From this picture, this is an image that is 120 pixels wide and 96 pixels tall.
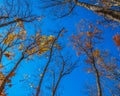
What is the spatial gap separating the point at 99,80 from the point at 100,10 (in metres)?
10.4

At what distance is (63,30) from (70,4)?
297 inches

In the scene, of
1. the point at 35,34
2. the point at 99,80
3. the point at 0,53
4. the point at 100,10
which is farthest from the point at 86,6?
the point at 99,80

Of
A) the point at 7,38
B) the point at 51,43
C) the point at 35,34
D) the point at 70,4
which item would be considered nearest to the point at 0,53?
the point at 7,38

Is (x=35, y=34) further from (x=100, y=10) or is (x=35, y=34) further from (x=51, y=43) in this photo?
(x=100, y=10)

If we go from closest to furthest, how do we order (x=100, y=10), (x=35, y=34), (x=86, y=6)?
(x=100, y=10) < (x=86, y=6) < (x=35, y=34)

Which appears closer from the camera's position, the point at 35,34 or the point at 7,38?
the point at 7,38

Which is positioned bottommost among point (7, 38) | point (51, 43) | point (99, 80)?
point (99, 80)

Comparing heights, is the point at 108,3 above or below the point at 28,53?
above

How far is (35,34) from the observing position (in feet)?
53.8

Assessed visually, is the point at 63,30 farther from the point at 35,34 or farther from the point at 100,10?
the point at 100,10

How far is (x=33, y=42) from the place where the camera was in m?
15.3

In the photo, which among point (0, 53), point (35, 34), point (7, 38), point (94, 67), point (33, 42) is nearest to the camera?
point (0, 53)

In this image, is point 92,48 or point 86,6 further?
point 92,48

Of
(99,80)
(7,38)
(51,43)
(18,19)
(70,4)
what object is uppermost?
(70,4)
